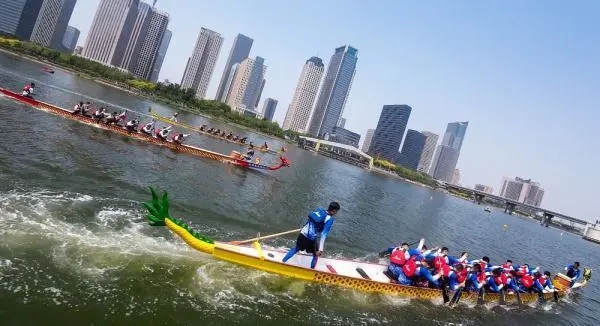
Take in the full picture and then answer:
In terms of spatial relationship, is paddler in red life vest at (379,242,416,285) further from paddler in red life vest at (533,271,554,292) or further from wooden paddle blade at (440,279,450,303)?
paddler in red life vest at (533,271,554,292)

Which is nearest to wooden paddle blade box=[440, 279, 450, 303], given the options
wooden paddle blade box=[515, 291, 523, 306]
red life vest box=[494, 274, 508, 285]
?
red life vest box=[494, 274, 508, 285]

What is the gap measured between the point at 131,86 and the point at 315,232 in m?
143

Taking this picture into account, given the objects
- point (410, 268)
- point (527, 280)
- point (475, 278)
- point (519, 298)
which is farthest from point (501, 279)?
point (410, 268)

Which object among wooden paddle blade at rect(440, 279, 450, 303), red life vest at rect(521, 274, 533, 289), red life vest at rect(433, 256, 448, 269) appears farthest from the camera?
red life vest at rect(521, 274, 533, 289)

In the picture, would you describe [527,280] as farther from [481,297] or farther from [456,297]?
[456,297]

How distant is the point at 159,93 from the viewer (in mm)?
145875

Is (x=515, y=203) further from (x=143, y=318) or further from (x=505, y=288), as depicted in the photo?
(x=143, y=318)

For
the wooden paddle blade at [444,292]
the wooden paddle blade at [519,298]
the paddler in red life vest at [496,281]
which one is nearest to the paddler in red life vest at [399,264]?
the wooden paddle blade at [444,292]

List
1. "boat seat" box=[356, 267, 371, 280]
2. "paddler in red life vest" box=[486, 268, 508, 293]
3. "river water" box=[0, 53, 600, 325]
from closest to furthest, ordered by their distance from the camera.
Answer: "river water" box=[0, 53, 600, 325] → "boat seat" box=[356, 267, 371, 280] → "paddler in red life vest" box=[486, 268, 508, 293]

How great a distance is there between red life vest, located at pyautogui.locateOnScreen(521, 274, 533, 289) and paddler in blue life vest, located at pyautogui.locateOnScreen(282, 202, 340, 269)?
14.8 metres

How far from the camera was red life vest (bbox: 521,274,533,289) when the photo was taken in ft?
74.6

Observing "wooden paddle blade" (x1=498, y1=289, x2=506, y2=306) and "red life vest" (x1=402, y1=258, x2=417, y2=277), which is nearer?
"red life vest" (x1=402, y1=258, x2=417, y2=277)

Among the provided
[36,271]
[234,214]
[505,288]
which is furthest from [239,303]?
[505,288]

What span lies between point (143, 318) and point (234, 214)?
1279 cm
